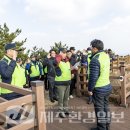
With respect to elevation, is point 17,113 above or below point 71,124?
above

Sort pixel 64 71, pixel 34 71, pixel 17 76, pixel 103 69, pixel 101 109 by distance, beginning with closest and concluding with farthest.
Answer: pixel 17 76 < pixel 103 69 < pixel 101 109 < pixel 64 71 < pixel 34 71

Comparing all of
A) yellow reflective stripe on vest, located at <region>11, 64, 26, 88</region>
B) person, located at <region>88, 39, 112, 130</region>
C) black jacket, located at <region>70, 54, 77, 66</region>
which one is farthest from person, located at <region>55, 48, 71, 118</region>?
black jacket, located at <region>70, 54, 77, 66</region>

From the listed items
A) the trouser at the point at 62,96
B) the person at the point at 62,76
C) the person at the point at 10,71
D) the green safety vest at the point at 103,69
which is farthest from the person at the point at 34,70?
the person at the point at 10,71

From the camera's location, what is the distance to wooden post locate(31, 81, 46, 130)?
11.7 feet

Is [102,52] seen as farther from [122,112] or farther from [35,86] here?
[122,112]

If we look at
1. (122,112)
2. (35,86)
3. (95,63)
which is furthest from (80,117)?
(35,86)

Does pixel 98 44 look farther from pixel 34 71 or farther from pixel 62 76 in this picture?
pixel 34 71

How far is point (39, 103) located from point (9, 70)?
3.59ft

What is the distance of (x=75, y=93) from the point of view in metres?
9.79

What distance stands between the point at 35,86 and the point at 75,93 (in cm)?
633

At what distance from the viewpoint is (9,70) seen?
14.6 feet

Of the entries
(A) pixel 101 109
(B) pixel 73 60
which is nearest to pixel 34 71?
(B) pixel 73 60

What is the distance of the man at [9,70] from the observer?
4.46 m

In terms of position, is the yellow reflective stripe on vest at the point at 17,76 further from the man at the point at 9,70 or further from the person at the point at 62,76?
the person at the point at 62,76
